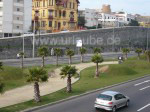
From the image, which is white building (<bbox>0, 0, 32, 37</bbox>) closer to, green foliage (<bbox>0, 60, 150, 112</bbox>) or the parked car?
green foliage (<bbox>0, 60, 150, 112</bbox>)

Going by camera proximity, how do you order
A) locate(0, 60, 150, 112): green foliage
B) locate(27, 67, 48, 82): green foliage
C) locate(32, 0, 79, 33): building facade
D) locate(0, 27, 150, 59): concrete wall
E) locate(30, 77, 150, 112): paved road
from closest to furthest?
1. locate(30, 77, 150, 112): paved road
2. locate(0, 60, 150, 112): green foliage
3. locate(27, 67, 48, 82): green foliage
4. locate(0, 27, 150, 59): concrete wall
5. locate(32, 0, 79, 33): building facade

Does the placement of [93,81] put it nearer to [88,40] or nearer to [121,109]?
[121,109]

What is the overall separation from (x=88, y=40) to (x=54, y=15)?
22.3 meters

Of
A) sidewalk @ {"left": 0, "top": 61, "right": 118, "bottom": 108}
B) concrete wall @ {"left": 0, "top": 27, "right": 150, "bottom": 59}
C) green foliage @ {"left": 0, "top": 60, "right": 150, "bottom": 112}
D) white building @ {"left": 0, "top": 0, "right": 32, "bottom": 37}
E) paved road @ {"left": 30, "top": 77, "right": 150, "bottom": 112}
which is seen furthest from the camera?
white building @ {"left": 0, "top": 0, "right": 32, "bottom": 37}

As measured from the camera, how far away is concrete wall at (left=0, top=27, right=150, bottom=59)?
2554 inches

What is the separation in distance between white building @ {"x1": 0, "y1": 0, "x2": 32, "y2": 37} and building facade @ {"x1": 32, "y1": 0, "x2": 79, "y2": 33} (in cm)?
772

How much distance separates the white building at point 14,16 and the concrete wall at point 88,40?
19313 mm

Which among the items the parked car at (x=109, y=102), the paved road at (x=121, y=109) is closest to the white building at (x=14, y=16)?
the paved road at (x=121, y=109)

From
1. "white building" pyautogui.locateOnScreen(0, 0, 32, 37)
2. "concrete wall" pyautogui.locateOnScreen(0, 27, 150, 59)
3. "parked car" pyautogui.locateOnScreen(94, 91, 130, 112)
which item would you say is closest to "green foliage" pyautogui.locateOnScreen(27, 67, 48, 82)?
"parked car" pyautogui.locateOnScreen(94, 91, 130, 112)

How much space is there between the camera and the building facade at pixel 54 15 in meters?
103

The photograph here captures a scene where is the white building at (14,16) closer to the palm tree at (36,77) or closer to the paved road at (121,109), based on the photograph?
the paved road at (121,109)

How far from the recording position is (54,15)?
104 metres

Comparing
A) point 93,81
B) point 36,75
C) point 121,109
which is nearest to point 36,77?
point 36,75

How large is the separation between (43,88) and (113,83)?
9635mm
